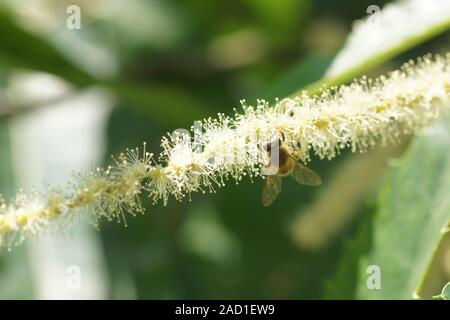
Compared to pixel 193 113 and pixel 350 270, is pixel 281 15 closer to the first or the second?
pixel 193 113

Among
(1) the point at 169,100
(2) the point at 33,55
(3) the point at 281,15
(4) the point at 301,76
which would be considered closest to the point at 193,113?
(1) the point at 169,100

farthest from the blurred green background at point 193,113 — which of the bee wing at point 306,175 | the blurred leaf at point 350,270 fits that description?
the bee wing at point 306,175

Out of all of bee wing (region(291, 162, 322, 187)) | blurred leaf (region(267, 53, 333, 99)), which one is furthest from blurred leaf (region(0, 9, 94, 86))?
bee wing (region(291, 162, 322, 187))

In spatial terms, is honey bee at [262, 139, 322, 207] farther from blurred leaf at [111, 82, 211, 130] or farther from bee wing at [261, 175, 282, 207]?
blurred leaf at [111, 82, 211, 130]

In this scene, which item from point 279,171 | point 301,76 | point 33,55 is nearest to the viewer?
point 279,171
